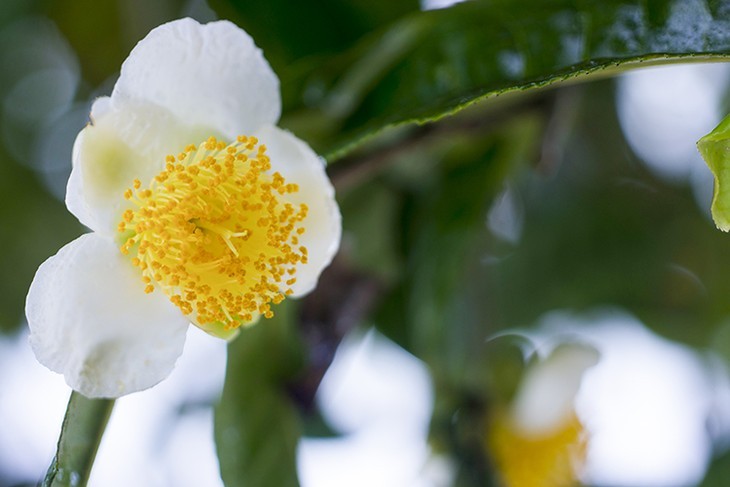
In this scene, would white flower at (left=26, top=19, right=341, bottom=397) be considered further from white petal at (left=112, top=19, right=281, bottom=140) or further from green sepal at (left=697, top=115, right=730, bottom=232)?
green sepal at (left=697, top=115, right=730, bottom=232)

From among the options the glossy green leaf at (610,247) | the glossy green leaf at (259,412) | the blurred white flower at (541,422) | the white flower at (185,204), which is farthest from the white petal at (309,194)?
the glossy green leaf at (610,247)

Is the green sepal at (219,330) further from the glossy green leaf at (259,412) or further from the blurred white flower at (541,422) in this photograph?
the blurred white flower at (541,422)

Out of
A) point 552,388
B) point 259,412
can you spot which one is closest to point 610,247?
point 552,388

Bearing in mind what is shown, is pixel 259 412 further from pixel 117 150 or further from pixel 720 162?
pixel 720 162

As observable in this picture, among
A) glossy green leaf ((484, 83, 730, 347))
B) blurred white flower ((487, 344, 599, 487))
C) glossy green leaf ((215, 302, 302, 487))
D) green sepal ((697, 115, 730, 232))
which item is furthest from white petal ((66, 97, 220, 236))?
glossy green leaf ((484, 83, 730, 347))

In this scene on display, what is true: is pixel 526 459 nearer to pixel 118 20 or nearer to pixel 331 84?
pixel 331 84

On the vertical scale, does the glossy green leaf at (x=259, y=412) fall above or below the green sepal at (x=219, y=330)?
below
